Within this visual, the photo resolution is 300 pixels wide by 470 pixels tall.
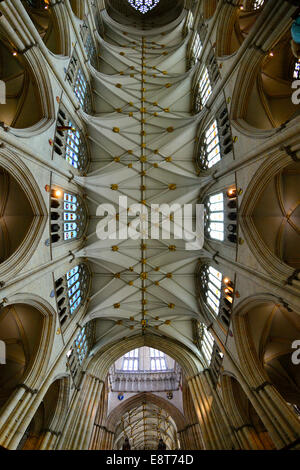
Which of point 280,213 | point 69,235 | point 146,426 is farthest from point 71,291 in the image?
point 146,426

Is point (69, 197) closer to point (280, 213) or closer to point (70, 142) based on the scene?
point (70, 142)

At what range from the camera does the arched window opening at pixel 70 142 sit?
9281 millimetres

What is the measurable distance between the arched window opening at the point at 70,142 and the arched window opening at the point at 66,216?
72.0 inches

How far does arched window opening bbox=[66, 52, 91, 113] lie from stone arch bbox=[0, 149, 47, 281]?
19.4 feet

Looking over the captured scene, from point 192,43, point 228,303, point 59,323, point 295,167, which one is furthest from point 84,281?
point 192,43

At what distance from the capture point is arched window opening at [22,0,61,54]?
9.33m

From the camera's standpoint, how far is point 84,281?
12914 millimetres

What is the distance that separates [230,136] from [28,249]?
30.1 ft

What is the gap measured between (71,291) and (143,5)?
25.4 m

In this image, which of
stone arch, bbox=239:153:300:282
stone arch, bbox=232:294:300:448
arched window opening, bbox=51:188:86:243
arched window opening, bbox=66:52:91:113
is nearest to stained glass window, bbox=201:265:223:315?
stone arch, bbox=232:294:300:448

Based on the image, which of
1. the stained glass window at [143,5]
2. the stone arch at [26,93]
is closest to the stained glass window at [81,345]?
the stone arch at [26,93]
